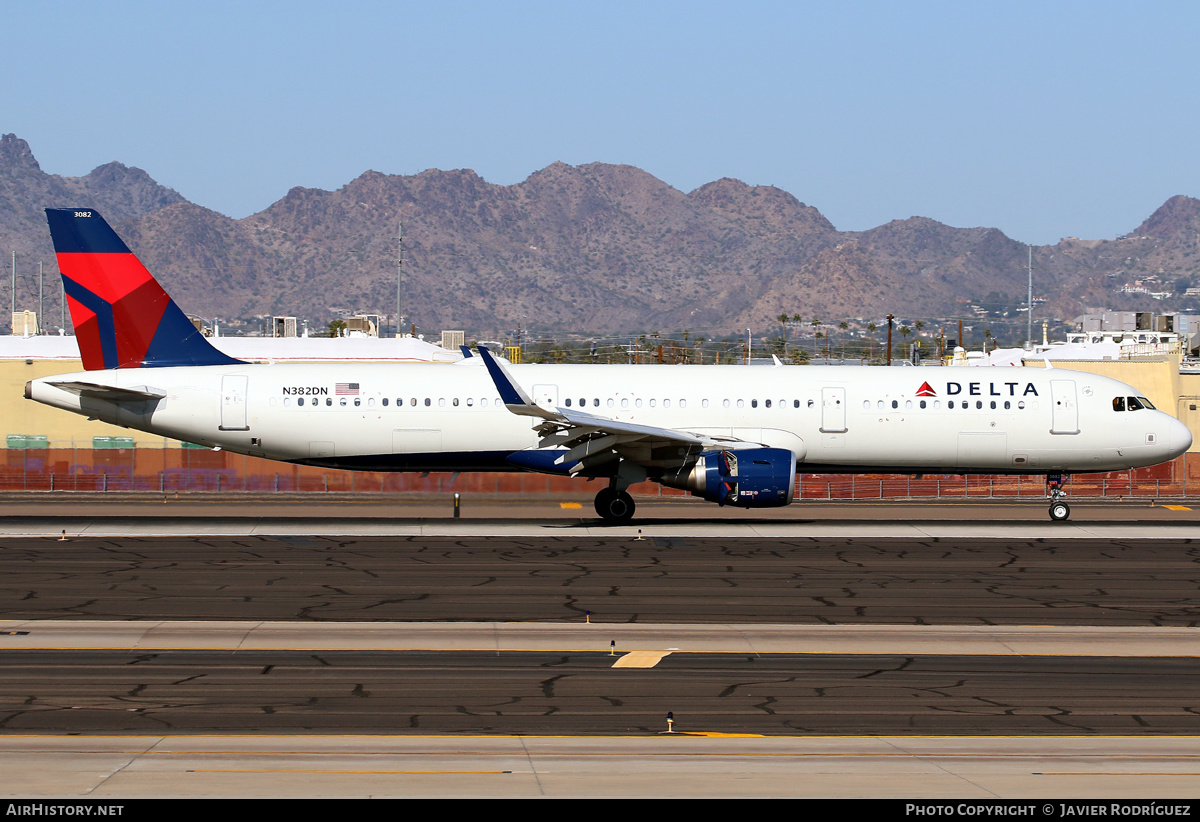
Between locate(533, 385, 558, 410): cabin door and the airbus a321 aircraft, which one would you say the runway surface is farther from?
locate(533, 385, 558, 410): cabin door

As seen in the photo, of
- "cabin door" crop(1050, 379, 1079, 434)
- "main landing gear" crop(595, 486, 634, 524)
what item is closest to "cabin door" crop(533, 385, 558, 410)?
"main landing gear" crop(595, 486, 634, 524)

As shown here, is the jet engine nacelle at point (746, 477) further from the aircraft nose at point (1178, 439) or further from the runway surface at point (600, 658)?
the aircraft nose at point (1178, 439)

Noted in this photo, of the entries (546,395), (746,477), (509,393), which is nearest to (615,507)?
(546,395)

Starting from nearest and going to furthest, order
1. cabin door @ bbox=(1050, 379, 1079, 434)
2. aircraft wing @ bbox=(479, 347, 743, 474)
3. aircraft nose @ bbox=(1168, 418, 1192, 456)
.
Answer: aircraft wing @ bbox=(479, 347, 743, 474) → cabin door @ bbox=(1050, 379, 1079, 434) → aircraft nose @ bbox=(1168, 418, 1192, 456)

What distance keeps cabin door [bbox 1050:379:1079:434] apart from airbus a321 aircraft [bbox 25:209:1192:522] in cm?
5

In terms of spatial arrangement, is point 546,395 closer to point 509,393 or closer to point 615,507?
point 509,393

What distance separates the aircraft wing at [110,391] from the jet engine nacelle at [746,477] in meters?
14.4

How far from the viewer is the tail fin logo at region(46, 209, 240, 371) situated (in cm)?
3356

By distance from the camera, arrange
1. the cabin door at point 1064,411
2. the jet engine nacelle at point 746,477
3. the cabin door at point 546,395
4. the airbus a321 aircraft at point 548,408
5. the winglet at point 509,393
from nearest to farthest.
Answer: the winglet at point 509,393 → the jet engine nacelle at point 746,477 → the airbus a321 aircraft at point 548,408 → the cabin door at point 546,395 → the cabin door at point 1064,411

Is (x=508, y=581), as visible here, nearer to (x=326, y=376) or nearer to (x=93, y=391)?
(x=326, y=376)

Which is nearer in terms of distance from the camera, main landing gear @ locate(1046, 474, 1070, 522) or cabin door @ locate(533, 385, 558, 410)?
cabin door @ locate(533, 385, 558, 410)

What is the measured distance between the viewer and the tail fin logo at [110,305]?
33.6 meters

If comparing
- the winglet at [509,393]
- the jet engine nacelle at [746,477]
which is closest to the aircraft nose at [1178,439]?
the jet engine nacelle at [746,477]
